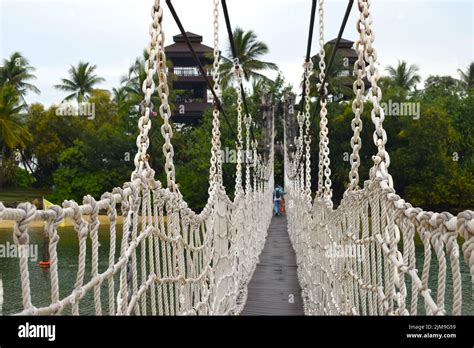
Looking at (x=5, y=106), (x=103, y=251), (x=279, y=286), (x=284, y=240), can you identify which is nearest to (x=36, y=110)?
(x=5, y=106)

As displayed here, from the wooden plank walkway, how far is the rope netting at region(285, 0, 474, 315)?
0.48 feet

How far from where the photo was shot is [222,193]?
329 cm

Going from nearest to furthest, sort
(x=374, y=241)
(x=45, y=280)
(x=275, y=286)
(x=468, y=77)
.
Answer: (x=374, y=241) → (x=275, y=286) → (x=45, y=280) → (x=468, y=77)

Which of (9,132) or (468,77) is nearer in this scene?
(9,132)

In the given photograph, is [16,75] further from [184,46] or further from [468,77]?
[468,77]

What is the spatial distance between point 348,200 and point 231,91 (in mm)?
18617

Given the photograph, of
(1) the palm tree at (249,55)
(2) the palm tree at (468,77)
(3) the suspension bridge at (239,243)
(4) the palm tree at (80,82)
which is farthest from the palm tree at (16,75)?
(3) the suspension bridge at (239,243)

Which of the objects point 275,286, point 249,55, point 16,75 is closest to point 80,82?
point 16,75

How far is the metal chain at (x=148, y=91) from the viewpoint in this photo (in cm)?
169

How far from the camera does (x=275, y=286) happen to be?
4258 mm

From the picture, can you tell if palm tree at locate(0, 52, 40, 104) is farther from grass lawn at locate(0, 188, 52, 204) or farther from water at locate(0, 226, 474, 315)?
water at locate(0, 226, 474, 315)

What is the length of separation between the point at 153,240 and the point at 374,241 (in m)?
0.75

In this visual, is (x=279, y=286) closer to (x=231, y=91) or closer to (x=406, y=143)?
(x=406, y=143)

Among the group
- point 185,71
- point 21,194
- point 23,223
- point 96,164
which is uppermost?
point 185,71
